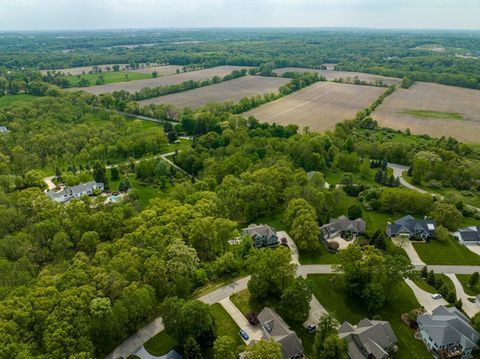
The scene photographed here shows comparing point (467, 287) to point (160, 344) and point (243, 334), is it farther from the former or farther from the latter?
point (160, 344)

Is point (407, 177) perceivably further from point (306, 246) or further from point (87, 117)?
point (87, 117)

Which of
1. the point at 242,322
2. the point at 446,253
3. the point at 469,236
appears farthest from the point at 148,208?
the point at 469,236

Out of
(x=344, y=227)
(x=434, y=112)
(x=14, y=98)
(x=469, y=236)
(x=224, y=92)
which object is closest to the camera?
(x=469, y=236)

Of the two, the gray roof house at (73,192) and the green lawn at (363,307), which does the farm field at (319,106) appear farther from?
the green lawn at (363,307)

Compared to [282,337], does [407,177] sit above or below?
below

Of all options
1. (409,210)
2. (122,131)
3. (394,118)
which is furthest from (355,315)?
(394,118)

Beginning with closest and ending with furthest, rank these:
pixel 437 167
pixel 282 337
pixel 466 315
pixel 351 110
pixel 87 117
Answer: pixel 282 337 < pixel 466 315 < pixel 437 167 < pixel 87 117 < pixel 351 110

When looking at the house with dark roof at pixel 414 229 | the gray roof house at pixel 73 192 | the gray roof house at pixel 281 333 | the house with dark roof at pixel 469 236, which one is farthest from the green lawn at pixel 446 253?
the gray roof house at pixel 73 192
